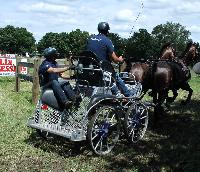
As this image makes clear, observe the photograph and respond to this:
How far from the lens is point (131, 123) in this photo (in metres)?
9.50

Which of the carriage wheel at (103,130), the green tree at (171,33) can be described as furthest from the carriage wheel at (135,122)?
the green tree at (171,33)

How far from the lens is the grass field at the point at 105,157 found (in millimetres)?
7816

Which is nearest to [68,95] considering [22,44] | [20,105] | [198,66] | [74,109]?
[74,109]

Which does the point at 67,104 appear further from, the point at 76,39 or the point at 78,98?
the point at 76,39

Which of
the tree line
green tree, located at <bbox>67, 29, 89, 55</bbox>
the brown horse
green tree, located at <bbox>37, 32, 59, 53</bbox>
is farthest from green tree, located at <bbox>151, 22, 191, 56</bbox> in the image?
the brown horse

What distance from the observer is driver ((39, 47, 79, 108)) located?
855cm

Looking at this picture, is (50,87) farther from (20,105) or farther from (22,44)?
(22,44)

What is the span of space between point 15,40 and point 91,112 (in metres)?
151

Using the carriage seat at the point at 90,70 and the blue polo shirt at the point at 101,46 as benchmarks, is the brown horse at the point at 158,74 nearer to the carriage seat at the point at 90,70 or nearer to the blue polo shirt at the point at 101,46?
the blue polo shirt at the point at 101,46

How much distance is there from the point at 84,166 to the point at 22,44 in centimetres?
15606

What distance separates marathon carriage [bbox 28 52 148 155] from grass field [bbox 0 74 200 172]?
1.22ft

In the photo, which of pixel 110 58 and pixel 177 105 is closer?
pixel 110 58

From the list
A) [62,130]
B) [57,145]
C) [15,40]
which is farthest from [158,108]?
[15,40]

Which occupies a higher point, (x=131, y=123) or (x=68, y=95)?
(x=68, y=95)
